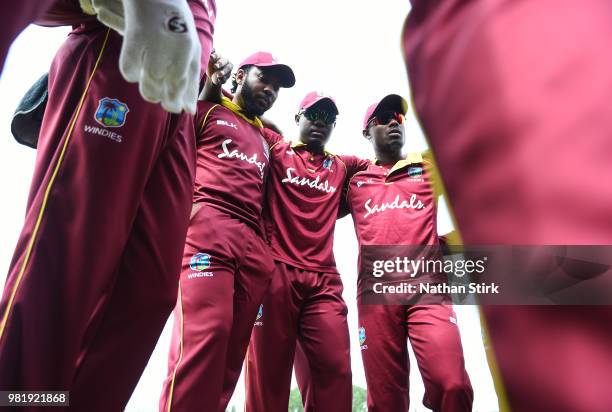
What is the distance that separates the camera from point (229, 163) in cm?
224

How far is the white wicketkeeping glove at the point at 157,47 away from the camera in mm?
822

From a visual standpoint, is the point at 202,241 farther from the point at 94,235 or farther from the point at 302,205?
the point at 94,235

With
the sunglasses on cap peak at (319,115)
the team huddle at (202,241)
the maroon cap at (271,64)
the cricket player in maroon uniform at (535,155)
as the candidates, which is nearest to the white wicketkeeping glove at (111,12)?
the team huddle at (202,241)

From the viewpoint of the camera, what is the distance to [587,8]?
330 mm

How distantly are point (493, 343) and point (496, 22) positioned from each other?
219 millimetres

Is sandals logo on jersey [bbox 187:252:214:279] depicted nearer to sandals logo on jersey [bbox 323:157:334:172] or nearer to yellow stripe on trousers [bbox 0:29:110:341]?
yellow stripe on trousers [bbox 0:29:110:341]

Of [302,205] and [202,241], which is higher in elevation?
[302,205]

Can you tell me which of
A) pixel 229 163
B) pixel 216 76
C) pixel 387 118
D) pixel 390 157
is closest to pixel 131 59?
pixel 229 163

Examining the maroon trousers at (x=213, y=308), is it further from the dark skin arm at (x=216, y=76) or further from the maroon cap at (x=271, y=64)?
the maroon cap at (x=271, y=64)

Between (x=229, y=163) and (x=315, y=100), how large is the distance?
3.09ft

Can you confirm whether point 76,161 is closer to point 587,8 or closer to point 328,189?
point 587,8

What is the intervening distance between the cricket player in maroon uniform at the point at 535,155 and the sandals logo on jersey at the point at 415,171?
2.56 meters

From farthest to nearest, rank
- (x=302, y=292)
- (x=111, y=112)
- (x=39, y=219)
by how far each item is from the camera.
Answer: (x=302, y=292)
(x=111, y=112)
(x=39, y=219)

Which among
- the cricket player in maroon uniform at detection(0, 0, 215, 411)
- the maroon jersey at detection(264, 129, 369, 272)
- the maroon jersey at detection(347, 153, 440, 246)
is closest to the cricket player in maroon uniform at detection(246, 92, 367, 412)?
the maroon jersey at detection(264, 129, 369, 272)
